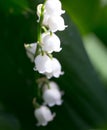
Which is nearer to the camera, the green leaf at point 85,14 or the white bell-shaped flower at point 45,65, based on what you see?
the white bell-shaped flower at point 45,65

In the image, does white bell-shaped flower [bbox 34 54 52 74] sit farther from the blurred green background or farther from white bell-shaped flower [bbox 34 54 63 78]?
the blurred green background

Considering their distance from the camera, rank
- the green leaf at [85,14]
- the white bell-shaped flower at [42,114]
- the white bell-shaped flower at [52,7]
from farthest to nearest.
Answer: the green leaf at [85,14] → the white bell-shaped flower at [42,114] → the white bell-shaped flower at [52,7]

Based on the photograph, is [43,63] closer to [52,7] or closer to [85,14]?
[52,7]

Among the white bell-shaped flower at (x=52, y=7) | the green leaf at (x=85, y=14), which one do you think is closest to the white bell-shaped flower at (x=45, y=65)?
the white bell-shaped flower at (x=52, y=7)

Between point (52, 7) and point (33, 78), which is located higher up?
point (33, 78)

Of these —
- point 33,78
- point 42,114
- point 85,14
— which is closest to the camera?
point 42,114

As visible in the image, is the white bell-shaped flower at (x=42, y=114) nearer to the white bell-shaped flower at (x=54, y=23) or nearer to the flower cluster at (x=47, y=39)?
the flower cluster at (x=47, y=39)

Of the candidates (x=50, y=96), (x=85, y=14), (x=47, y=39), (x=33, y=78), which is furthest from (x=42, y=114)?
(x=85, y=14)

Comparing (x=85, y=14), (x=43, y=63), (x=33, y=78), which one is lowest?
(x=43, y=63)

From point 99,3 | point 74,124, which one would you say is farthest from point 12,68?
point 99,3
